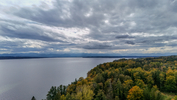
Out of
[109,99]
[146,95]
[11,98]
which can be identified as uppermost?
[146,95]

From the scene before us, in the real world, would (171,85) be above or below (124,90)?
above

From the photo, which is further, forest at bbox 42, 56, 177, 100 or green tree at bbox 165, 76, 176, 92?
green tree at bbox 165, 76, 176, 92

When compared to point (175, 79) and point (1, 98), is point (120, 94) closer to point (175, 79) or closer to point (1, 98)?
point (175, 79)

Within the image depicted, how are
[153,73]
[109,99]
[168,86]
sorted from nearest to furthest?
[109,99] < [168,86] < [153,73]

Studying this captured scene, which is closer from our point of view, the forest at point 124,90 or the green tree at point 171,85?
the forest at point 124,90

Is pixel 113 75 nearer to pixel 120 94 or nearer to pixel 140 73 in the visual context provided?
pixel 140 73

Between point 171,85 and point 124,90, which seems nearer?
point 124,90

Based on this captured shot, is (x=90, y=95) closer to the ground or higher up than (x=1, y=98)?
higher up

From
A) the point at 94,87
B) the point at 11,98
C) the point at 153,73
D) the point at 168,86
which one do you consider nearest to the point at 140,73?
the point at 153,73

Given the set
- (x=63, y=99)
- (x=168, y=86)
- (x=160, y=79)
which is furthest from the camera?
(x=160, y=79)

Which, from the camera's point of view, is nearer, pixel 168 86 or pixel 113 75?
pixel 168 86

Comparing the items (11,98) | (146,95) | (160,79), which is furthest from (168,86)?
(11,98)
